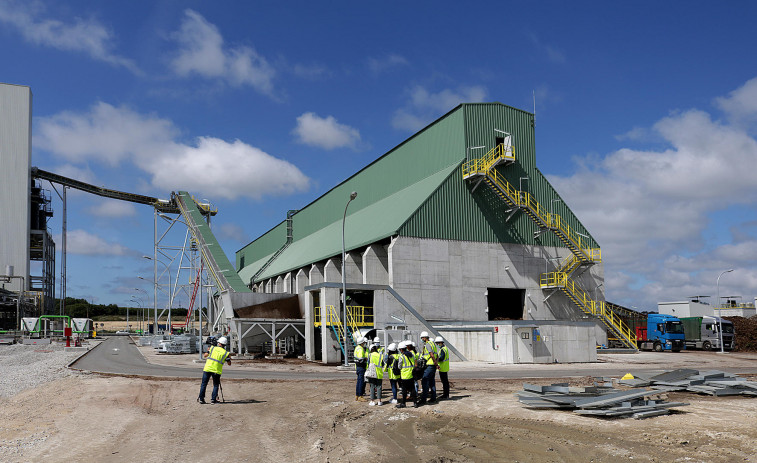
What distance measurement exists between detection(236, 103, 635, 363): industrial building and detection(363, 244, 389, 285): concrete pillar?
0.07 meters

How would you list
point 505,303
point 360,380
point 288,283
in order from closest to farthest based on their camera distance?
point 360,380, point 505,303, point 288,283

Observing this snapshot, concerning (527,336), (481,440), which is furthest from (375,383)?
(527,336)

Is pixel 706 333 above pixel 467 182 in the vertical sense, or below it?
below

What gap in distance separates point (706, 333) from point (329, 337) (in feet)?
107

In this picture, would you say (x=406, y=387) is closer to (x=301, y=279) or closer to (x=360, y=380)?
(x=360, y=380)

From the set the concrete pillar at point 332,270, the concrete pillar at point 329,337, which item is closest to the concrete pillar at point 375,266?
the concrete pillar at point 332,270

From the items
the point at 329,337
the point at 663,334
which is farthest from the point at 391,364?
the point at 663,334

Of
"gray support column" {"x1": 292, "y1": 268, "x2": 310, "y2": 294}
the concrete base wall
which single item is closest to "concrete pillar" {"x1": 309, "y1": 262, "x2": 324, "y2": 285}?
"gray support column" {"x1": 292, "y1": 268, "x2": 310, "y2": 294}

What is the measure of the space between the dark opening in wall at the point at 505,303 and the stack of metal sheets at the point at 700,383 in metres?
26.0

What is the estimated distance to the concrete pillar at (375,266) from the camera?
41688mm

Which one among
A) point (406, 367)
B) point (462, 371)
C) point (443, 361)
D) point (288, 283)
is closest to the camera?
point (406, 367)

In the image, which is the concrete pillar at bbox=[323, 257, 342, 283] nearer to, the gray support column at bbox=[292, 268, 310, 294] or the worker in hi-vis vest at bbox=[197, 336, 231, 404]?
the gray support column at bbox=[292, 268, 310, 294]

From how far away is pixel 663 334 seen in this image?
4831 cm

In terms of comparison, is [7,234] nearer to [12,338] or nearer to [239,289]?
[12,338]
